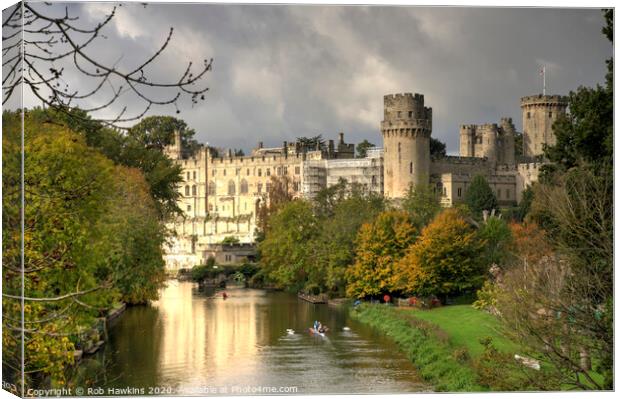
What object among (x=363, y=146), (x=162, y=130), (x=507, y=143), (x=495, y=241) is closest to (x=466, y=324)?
(x=495, y=241)

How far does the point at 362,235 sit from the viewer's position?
27.8 meters

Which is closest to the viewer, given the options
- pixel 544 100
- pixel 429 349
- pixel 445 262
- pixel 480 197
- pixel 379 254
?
pixel 429 349

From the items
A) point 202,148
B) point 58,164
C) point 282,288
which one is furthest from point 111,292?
point 202,148

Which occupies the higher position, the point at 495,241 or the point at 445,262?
the point at 495,241

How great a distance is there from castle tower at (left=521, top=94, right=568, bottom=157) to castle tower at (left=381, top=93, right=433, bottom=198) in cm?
664

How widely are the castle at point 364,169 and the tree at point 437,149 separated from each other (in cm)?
36

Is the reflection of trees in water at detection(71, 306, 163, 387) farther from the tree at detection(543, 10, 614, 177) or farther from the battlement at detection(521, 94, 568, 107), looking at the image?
the battlement at detection(521, 94, 568, 107)

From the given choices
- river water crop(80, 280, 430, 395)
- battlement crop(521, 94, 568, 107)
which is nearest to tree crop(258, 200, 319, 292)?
river water crop(80, 280, 430, 395)

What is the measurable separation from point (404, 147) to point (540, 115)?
30.0 ft

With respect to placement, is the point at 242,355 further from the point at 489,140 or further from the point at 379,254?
the point at 489,140

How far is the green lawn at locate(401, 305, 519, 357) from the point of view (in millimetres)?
15930

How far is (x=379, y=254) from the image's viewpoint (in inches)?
1060

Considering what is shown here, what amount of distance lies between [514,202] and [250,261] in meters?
12.7

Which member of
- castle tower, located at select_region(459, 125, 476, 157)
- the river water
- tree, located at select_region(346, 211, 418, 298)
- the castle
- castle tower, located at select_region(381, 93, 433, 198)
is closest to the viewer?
the river water
